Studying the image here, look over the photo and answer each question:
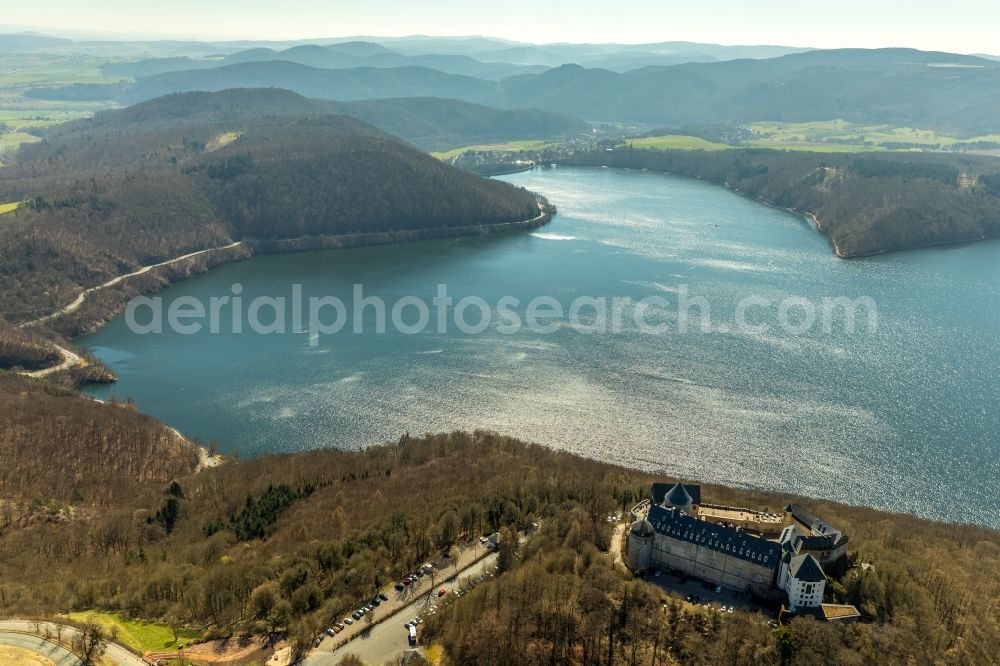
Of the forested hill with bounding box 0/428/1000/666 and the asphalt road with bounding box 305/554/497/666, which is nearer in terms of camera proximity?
the forested hill with bounding box 0/428/1000/666

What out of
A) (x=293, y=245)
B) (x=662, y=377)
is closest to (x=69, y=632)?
(x=662, y=377)

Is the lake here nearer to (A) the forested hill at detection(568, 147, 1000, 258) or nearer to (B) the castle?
(A) the forested hill at detection(568, 147, 1000, 258)

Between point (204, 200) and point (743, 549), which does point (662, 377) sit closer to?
point (743, 549)

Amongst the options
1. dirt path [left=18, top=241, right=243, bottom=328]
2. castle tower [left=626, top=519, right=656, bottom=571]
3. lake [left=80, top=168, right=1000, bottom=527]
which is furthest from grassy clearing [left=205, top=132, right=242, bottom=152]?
castle tower [left=626, top=519, right=656, bottom=571]

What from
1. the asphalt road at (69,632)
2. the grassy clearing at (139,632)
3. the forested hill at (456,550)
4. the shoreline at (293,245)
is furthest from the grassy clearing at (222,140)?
the asphalt road at (69,632)

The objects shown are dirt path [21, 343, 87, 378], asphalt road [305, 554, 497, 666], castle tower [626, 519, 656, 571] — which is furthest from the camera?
dirt path [21, 343, 87, 378]

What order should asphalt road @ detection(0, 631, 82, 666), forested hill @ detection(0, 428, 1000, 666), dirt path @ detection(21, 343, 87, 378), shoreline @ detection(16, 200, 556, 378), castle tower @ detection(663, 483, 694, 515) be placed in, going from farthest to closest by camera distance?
shoreline @ detection(16, 200, 556, 378) → dirt path @ detection(21, 343, 87, 378) → castle tower @ detection(663, 483, 694, 515) → forested hill @ detection(0, 428, 1000, 666) → asphalt road @ detection(0, 631, 82, 666)

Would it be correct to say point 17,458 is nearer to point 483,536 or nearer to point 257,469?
point 257,469

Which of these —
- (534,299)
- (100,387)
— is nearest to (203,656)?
(100,387)
